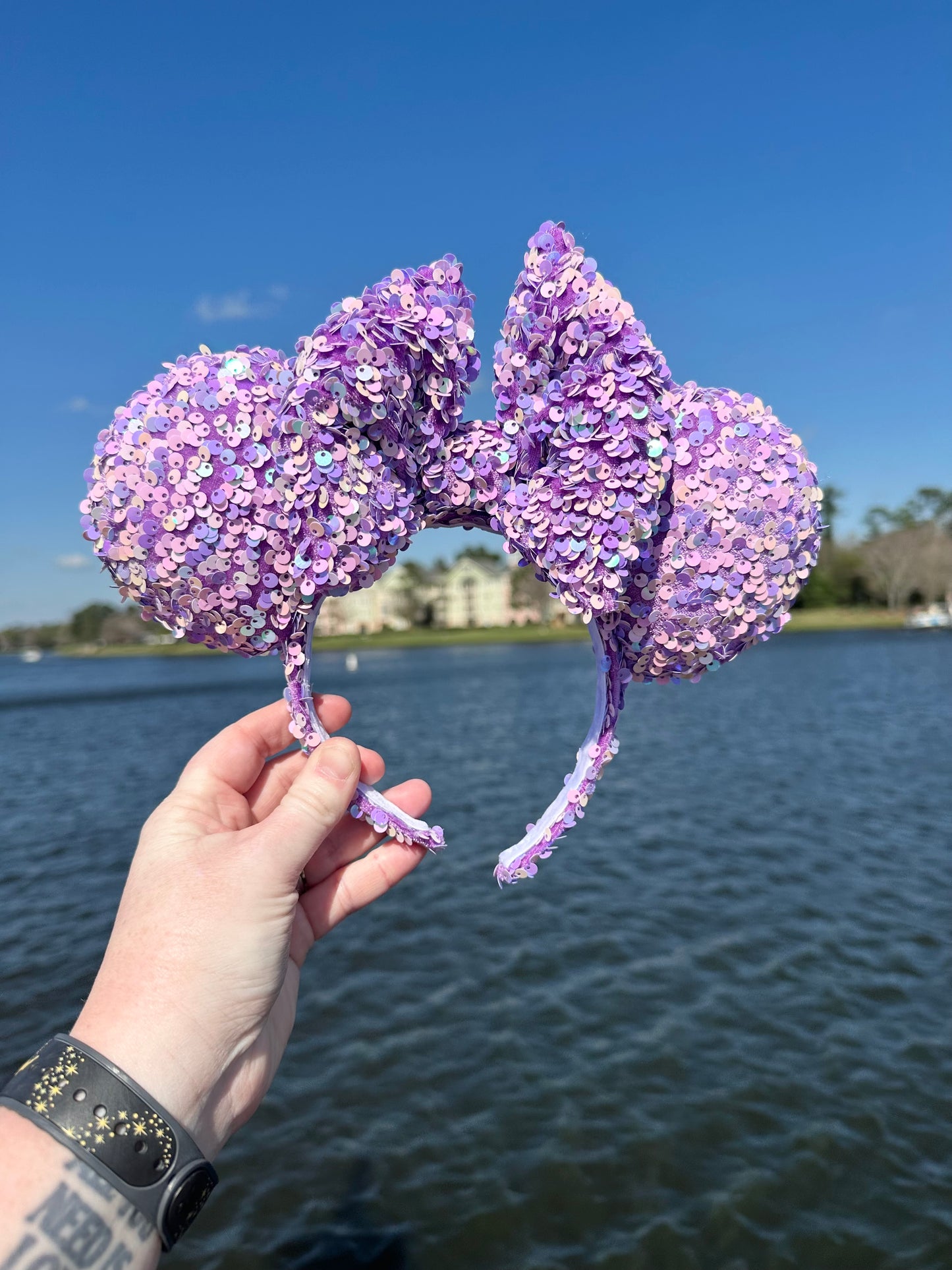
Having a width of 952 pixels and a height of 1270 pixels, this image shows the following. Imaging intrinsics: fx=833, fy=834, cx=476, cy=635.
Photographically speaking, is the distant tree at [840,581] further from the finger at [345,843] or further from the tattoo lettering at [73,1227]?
the tattoo lettering at [73,1227]

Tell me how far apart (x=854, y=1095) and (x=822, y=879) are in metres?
4.70

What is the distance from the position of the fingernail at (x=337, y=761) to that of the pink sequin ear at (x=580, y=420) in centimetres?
82

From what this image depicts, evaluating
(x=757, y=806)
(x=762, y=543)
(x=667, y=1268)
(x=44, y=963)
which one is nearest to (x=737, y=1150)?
(x=667, y=1268)

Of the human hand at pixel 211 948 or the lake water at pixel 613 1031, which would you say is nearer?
the human hand at pixel 211 948

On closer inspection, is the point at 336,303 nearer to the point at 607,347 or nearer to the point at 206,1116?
the point at 607,347

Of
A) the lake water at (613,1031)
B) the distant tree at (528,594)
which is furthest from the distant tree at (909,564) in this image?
the lake water at (613,1031)

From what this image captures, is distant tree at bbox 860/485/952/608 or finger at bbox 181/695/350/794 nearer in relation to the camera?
finger at bbox 181/695/350/794

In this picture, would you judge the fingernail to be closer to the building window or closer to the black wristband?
the black wristband

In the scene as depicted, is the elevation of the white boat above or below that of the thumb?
below

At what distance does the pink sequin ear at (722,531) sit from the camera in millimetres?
2600

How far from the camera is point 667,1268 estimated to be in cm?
485

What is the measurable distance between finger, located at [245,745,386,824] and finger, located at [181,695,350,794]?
4 centimetres

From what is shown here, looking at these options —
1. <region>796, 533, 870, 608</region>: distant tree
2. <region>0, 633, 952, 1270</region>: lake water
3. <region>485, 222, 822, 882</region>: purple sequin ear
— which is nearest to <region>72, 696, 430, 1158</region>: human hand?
<region>485, 222, 822, 882</region>: purple sequin ear

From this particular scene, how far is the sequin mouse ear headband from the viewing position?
2.40m
